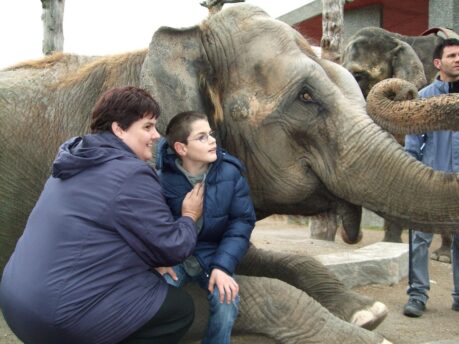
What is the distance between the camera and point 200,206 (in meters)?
3.11

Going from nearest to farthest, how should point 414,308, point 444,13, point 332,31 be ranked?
point 414,308
point 332,31
point 444,13

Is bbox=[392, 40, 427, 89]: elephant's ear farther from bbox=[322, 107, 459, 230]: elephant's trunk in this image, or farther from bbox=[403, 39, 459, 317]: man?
bbox=[322, 107, 459, 230]: elephant's trunk

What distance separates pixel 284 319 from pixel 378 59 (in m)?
8.77

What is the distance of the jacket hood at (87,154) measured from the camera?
268 centimetres

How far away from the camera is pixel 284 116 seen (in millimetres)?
3645

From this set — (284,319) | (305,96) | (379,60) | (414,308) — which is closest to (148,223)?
(284,319)

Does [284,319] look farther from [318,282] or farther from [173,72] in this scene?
[173,72]

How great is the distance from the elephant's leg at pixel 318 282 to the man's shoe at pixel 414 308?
1540 mm

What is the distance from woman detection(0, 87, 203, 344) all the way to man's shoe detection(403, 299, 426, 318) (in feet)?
11.2

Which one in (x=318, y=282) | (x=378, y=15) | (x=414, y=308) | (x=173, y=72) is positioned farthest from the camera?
(x=378, y=15)

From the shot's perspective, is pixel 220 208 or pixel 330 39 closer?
pixel 220 208

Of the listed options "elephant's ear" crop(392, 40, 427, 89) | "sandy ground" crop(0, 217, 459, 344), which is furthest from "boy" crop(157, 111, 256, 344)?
"elephant's ear" crop(392, 40, 427, 89)

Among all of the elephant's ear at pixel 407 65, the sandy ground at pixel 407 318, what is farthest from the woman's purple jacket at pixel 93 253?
the elephant's ear at pixel 407 65

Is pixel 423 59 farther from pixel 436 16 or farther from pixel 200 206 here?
pixel 200 206
